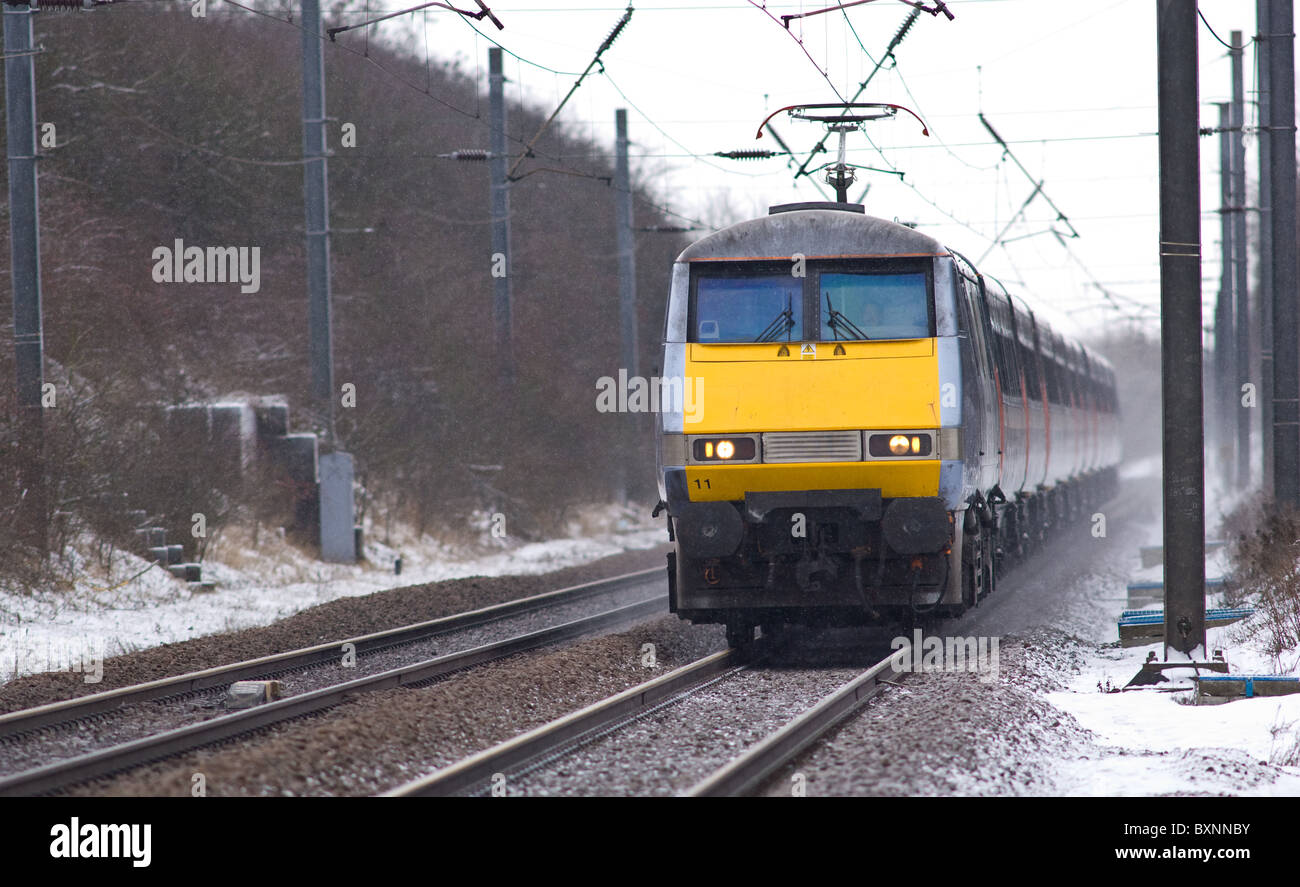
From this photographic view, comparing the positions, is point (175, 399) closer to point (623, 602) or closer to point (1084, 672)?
point (623, 602)

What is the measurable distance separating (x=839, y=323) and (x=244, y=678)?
5.47 meters

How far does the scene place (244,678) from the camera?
11156 mm

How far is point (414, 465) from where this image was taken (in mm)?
24734

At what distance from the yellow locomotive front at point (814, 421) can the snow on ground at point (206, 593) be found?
203 inches

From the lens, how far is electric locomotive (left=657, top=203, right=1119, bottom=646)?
10641 mm

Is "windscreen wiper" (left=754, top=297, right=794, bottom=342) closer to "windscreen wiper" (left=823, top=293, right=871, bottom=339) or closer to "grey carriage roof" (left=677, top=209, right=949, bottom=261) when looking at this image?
"windscreen wiper" (left=823, top=293, right=871, bottom=339)

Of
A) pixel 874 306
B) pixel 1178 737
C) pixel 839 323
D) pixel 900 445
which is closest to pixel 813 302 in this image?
pixel 839 323

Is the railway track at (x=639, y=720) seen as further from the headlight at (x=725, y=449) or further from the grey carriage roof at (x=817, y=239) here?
the grey carriage roof at (x=817, y=239)

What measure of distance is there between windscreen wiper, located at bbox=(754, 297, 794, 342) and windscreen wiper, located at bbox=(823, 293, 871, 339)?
29 cm
